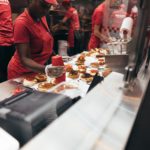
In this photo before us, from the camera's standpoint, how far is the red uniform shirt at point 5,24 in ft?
10.3

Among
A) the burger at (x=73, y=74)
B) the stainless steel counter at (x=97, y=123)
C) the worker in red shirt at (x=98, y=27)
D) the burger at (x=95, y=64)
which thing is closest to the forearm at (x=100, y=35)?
the worker in red shirt at (x=98, y=27)

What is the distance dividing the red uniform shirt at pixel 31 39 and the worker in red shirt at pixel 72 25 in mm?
2894

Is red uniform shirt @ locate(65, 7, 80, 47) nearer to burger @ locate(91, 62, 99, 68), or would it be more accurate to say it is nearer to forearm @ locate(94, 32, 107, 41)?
forearm @ locate(94, 32, 107, 41)

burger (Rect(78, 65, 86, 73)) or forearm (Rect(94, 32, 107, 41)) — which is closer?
burger (Rect(78, 65, 86, 73))

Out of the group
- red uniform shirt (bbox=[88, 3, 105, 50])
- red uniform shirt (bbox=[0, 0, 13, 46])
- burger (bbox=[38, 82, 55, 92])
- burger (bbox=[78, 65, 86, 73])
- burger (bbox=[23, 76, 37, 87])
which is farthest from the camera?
red uniform shirt (bbox=[88, 3, 105, 50])

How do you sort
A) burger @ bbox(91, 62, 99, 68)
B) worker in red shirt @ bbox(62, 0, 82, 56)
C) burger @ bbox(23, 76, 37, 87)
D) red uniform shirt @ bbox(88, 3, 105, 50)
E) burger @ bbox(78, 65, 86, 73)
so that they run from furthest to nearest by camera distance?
worker in red shirt @ bbox(62, 0, 82, 56) < red uniform shirt @ bbox(88, 3, 105, 50) < burger @ bbox(91, 62, 99, 68) < burger @ bbox(78, 65, 86, 73) < burger @ bbox(23, 76, 37, 87)

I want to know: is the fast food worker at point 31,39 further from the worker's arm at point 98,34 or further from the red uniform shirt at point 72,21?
the red uniform shirt at point 72,21

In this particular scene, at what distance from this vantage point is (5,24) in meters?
3.23

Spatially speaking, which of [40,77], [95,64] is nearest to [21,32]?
[40,77]

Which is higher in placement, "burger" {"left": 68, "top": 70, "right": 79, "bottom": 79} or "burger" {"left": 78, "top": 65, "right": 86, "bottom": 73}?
"burger" {"left": 68, "top": 70, "right": 79, "bottom": 79}

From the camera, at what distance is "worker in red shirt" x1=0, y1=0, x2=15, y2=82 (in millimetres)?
3168

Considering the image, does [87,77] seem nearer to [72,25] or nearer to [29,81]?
[29,81]

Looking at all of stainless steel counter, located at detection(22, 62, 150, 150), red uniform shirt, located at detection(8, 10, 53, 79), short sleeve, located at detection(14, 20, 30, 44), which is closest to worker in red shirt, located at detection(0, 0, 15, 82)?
red uniform shirt, located at detection(8, 10, 53, 79)

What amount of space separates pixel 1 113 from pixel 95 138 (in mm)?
398
